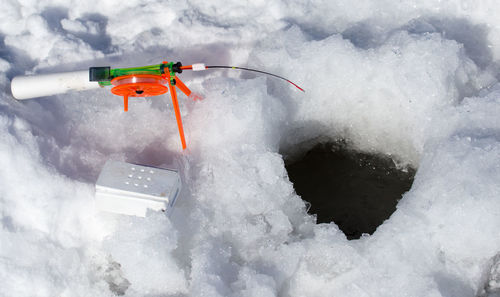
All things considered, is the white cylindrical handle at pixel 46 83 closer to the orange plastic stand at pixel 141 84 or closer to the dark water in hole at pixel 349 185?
the orange plastic stand at pixel 141 84

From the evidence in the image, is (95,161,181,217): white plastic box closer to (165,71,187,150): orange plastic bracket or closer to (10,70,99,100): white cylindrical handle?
(165,71,187,150): orange plastic bracket

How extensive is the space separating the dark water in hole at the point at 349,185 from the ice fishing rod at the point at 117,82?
63cm

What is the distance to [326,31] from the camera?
2631 millimetres

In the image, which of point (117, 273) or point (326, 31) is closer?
point (117, 273)

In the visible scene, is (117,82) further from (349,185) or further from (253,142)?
(349,185)

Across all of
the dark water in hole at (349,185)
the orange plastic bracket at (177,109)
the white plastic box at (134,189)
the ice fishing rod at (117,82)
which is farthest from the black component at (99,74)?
the dark water in hole at (349,185)

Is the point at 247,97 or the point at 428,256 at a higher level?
the point at 247,97

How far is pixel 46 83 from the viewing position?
7.09 feet

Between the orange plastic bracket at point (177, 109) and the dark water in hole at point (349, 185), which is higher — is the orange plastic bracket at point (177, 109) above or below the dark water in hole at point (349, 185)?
above

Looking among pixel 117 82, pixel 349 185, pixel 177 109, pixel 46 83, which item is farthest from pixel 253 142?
pixel 46 83

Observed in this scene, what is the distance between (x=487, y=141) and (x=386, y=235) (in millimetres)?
584

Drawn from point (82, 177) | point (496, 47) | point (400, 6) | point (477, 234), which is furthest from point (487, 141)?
point (82, 177)

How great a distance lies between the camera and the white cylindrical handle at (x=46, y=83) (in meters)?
2.15

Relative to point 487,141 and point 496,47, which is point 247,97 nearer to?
point 487,141
